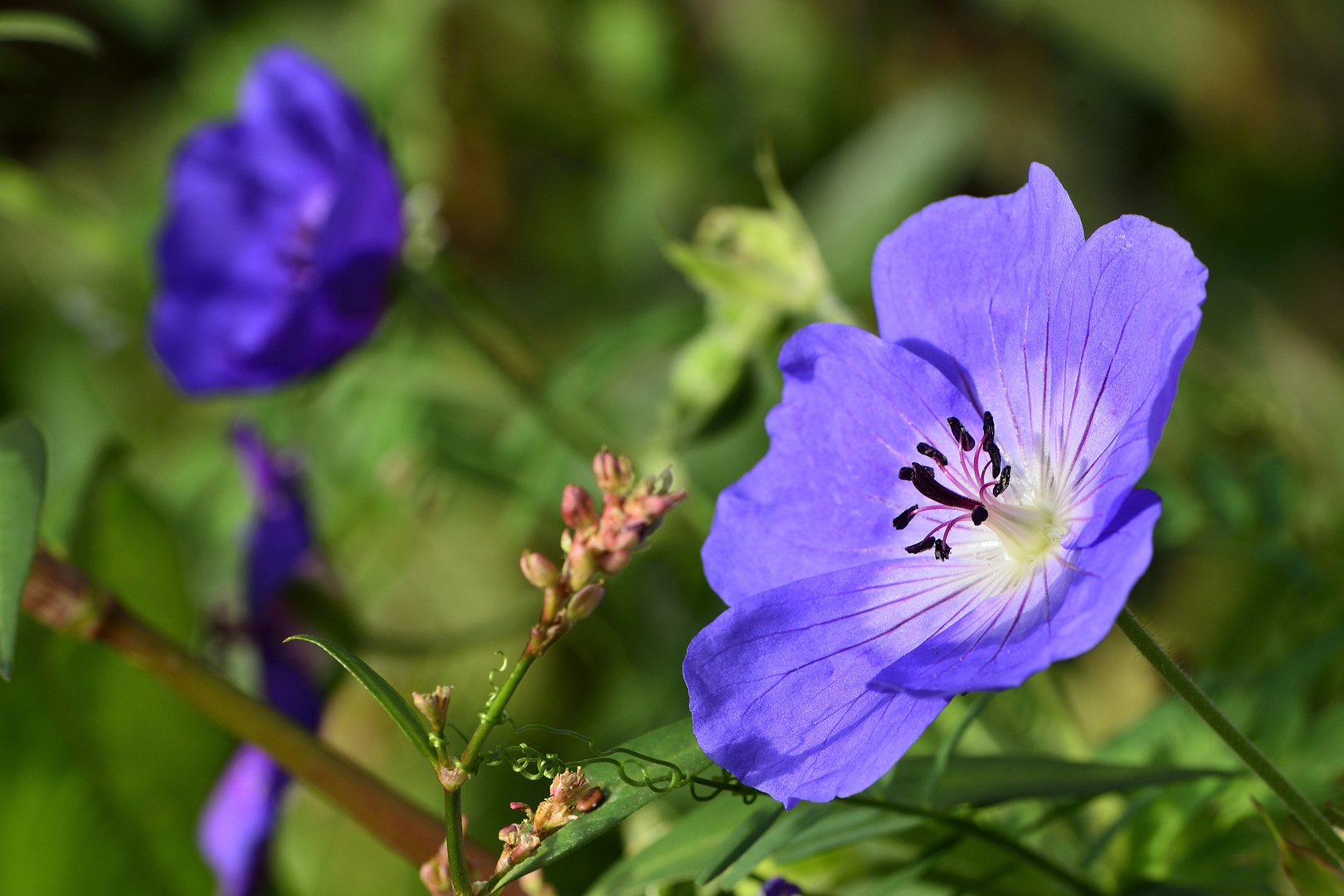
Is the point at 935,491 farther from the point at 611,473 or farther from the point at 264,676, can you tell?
the point at 264,676

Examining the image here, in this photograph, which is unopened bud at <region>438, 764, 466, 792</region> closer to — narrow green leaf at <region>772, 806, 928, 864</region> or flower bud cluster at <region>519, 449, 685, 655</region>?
flower bud cluster at <region>519, 449, 685, 655</region>

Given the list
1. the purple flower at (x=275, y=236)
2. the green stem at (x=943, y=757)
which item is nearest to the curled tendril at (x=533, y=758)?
the green stem at (x=943, y=757)

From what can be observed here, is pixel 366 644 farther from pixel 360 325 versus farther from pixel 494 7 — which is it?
pixel 494 7

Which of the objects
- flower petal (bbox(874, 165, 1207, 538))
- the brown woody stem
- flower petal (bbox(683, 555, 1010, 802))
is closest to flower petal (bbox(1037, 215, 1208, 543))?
flower petal (bbox(874, 165, 1207, 538))

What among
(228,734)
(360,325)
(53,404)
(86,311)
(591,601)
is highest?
(591,601)

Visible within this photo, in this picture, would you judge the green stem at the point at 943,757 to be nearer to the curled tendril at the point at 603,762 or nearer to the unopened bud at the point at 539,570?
the curled tendril at the point at 603,762

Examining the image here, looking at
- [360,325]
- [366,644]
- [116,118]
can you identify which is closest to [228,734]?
[366,644]

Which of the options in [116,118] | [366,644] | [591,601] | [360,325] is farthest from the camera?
[116,118]
